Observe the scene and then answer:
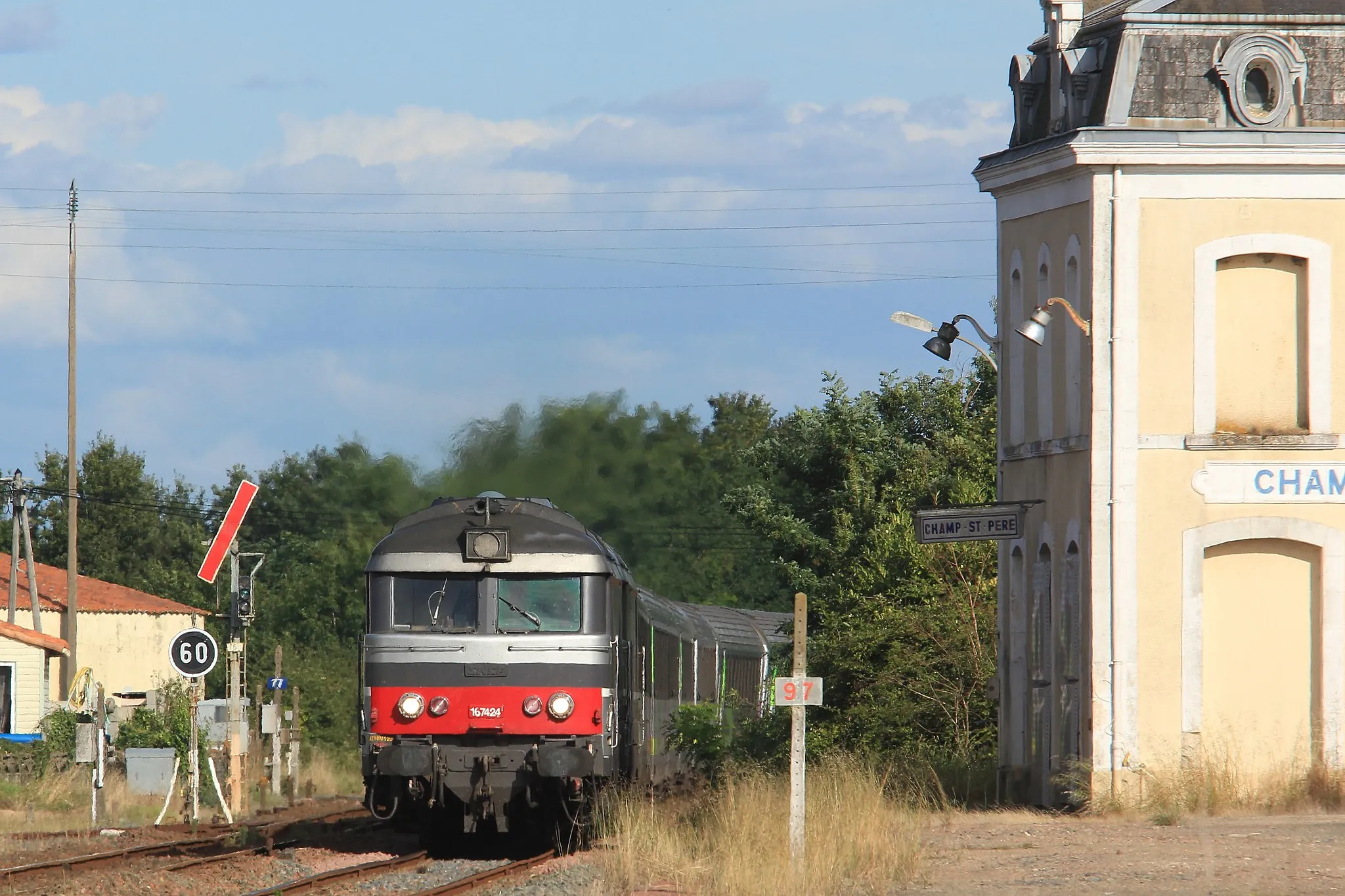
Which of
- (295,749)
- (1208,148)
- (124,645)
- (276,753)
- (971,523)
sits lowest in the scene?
(295,749)

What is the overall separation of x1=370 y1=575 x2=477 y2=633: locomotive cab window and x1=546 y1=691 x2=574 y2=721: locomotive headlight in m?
0.95

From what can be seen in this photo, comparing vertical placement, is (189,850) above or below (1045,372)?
below

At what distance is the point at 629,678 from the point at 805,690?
4723 millimetres

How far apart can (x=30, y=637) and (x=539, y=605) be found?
26262mm

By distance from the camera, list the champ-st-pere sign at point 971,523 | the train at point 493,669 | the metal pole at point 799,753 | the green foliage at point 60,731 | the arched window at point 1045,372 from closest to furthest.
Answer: the metal pole at point 799,753
the train at point 493,669
the champ-st-pere sign at point 971,523
the arched window at point 1045,372
the green foliage at point 60,731

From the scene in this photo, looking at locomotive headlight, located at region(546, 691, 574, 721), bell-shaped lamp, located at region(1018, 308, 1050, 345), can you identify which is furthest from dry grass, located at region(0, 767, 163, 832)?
bell-shaped lamp, located at region(1018, 308, 1050, 345)

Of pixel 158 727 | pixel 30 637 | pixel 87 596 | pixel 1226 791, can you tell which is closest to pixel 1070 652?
pixel 1226 791

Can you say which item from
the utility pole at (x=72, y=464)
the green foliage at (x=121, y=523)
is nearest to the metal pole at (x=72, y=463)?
the utility pole at (x=72, y=464)

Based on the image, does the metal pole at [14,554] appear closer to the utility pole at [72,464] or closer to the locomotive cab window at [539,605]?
the utility pole at [72,464]

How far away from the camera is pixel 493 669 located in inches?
667

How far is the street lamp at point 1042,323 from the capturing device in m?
18.4

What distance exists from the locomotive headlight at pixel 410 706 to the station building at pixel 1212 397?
6467 mm

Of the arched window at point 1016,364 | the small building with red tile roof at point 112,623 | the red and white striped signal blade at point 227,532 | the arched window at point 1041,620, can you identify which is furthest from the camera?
the small building with red tile roof at point 112,623

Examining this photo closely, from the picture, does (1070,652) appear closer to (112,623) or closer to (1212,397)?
(1212,397)
